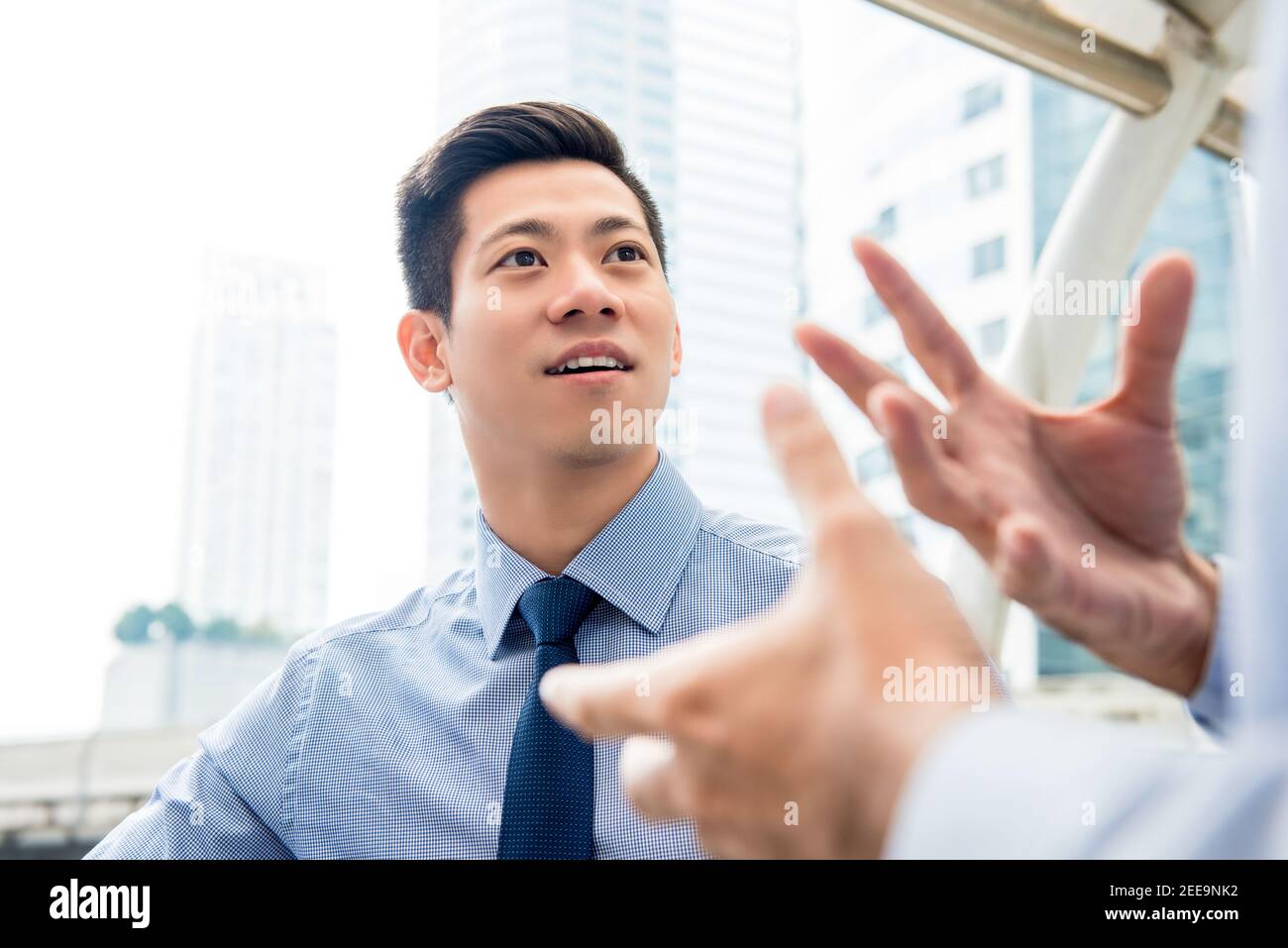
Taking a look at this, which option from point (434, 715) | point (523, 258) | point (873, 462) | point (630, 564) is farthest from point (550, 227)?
point (873, 462)

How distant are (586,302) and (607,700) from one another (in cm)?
130

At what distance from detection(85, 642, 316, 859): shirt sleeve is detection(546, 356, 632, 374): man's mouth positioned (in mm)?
664

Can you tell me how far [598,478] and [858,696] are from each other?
134cm

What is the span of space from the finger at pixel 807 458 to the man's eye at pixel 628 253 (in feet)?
4.65

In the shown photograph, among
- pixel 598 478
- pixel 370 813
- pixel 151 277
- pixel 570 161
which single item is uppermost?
pixel 151 277

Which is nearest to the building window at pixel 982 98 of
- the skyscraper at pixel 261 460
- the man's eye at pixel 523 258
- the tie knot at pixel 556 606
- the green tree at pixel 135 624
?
the skyscraper at pixel 261 460

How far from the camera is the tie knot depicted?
159 cm

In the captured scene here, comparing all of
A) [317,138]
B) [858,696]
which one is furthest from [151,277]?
[858,696]

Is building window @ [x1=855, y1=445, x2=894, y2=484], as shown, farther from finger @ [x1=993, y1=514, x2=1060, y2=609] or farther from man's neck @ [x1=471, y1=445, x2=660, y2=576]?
finger @ [x1=993, y1=514, x2=1060, y2=609]

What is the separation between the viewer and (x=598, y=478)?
174 centimetres

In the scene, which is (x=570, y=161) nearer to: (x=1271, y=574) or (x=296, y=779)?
(x=296, y=779)

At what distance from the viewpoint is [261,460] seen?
1741cm

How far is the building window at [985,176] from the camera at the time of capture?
26.1 meters

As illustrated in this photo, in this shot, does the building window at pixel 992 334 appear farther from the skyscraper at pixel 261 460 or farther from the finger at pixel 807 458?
the finger at pixel 807 458
